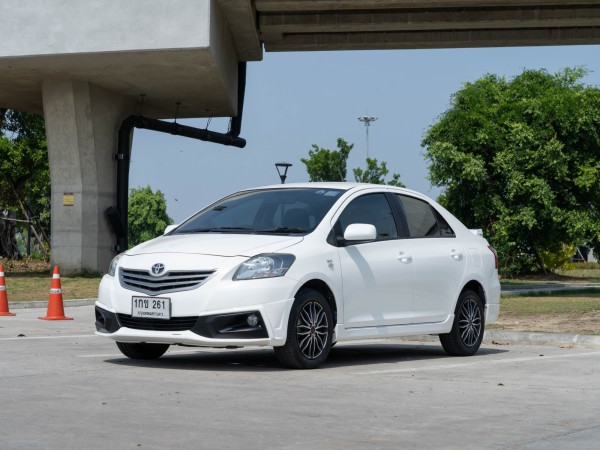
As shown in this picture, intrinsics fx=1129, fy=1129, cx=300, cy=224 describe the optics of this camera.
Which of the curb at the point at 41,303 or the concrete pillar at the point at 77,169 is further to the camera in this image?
the concrete pillar at the point at 77,169

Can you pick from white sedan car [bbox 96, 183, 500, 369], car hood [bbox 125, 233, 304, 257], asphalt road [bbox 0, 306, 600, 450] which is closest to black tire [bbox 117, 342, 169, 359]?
white sedan car [bbox 96, 183, 500, 369]

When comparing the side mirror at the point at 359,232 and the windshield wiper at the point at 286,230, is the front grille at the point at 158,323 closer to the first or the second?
the windshield wiper at the point at 286,230

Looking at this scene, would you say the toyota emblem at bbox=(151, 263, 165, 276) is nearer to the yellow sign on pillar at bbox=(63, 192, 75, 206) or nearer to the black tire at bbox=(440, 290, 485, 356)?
the black tire at bbox=(440, 290, 485, 356)

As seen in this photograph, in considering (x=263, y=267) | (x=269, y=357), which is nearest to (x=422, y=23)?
(x=269, y=357)

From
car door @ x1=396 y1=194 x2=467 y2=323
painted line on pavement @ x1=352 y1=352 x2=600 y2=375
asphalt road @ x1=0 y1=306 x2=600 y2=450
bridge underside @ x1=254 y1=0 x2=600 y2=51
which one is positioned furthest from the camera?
bridge underside @ x1=254 y1=0 x2=600 y2=51

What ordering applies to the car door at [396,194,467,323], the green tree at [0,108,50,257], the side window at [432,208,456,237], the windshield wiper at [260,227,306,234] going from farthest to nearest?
the green tree at [0,108,50,257]
the side window at [432,208,456,237]
the car door at [396,194,467,323]
the windshield wiper at [260,227,306,234]

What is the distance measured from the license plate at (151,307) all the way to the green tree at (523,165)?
4326cm

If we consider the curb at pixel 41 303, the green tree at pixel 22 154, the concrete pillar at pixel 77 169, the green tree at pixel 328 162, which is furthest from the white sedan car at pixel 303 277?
the green tree at pixel 328 162

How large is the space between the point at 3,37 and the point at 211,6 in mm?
5662

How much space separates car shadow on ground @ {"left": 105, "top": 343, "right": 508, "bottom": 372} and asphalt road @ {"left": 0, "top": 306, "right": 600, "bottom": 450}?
0.02 m

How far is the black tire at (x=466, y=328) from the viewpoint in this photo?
1178 cm

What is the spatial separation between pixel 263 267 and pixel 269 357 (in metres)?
1.92

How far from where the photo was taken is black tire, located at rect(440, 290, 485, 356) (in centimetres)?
1178

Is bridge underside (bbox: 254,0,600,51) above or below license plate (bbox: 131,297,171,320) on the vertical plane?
above
